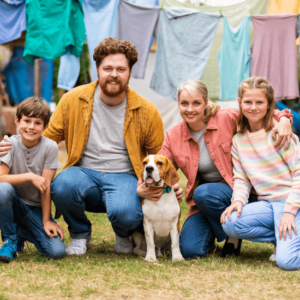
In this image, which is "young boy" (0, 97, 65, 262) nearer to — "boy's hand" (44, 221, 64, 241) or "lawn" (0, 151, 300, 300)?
"boy's hand" (44, 221, 64, 241)

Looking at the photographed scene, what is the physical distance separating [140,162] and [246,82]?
104cm

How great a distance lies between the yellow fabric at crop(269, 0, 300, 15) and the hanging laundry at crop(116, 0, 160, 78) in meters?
1.84

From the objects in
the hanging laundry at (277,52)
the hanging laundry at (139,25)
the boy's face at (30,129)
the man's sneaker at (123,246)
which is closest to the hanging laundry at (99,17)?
the hanging laundry at (139,25)

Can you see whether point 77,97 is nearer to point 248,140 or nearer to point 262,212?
point 248,140

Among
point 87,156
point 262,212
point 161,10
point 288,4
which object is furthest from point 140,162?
point 288,4

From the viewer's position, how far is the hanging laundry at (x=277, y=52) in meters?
5.84

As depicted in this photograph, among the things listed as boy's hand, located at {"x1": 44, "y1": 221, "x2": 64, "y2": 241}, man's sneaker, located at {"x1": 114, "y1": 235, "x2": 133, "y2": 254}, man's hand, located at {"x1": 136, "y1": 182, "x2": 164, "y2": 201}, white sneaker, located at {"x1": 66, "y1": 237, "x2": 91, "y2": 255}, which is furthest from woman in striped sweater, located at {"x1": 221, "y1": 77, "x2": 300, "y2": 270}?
boy's hand, located at {"x1": 44, "y1": 221, "x2": 64, "y2": 241}

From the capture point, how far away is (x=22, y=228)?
2963 mm

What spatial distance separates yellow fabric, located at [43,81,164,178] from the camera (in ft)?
10.2

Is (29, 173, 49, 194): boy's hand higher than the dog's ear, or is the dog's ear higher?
the dog's ear

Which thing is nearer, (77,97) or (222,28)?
(77,97)

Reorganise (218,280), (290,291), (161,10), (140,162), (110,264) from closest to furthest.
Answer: (290,291)
(218,280)
(110,264)
(140,162)
(161,10)

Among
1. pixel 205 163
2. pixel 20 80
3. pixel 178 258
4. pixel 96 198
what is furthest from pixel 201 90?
pixel 20 80

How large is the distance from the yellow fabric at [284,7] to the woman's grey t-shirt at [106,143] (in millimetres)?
4056
